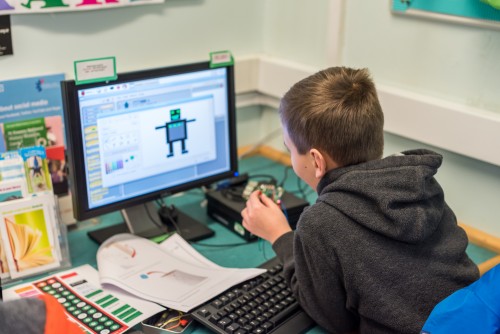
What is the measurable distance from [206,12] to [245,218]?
Result: 77 centimetres

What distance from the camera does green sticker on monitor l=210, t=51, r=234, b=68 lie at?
146cm

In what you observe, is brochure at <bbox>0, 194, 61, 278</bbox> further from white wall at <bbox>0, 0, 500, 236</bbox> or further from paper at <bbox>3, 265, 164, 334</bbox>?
white wall at <bbox>0, 0, 500, 236</bbox>

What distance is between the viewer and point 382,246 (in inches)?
41.0

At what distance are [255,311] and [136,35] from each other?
905mm

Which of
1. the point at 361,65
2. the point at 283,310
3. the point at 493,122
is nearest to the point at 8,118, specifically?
the point at 283,310

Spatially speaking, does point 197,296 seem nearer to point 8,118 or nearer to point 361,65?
point 8,118

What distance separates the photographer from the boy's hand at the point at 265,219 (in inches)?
49.9

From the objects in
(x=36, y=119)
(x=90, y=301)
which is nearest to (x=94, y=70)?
(x=36, y=119)

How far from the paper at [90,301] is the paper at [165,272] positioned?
3 cm

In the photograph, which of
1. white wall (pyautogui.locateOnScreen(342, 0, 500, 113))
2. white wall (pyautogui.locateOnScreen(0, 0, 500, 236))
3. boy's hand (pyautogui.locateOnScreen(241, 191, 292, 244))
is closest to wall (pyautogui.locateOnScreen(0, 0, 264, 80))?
white wall (pyautogui.locateOnScreen(0, 0, 500, 236))

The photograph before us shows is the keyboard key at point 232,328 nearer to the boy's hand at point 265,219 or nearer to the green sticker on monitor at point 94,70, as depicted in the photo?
the boy's hand at point 265,219

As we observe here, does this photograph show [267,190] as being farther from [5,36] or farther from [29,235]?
[5,36]

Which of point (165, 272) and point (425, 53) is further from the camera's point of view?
point (425, 53)

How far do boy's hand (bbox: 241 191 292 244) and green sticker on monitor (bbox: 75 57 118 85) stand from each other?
1.39ft
